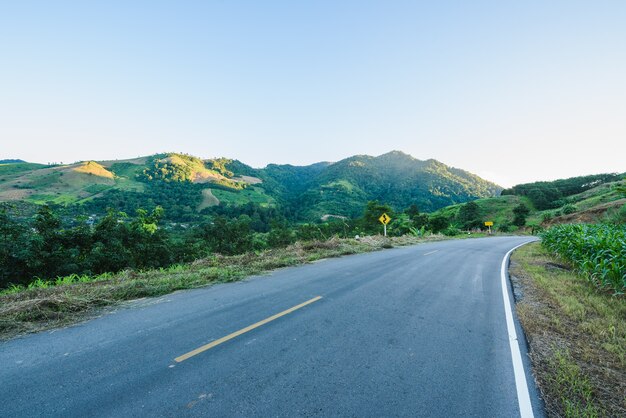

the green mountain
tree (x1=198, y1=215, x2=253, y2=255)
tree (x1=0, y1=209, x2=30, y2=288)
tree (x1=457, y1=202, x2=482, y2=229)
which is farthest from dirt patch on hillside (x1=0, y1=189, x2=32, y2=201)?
tree (x1=457, y1=202, x2=482, y2=229)

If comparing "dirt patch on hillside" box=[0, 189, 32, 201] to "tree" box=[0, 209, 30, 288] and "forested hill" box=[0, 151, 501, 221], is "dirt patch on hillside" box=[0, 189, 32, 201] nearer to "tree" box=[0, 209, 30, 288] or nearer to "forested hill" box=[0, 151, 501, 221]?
"forested hill" box=[0, 151, 501, 221]

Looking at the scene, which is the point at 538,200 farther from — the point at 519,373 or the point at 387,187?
the point at 519,373

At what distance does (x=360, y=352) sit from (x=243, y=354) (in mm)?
1714

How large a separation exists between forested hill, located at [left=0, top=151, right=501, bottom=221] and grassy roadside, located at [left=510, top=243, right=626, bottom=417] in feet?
326

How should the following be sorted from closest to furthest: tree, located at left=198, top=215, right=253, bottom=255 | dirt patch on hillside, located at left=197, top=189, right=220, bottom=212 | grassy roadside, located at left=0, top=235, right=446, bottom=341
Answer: grassy roadside, located at left=0, top=235, right=446, bottom=341, tree, located at left=198, top=215, right=253, bottom=255, dirt patch on hillside, located at left=197, top=189, right=220, bottom=212

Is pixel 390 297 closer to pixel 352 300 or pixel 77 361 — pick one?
pixel 352 300

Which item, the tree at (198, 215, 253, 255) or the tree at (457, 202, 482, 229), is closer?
the tree at (198, 215, 253, 255)

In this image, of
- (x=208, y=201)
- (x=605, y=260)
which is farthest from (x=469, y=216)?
(x=208, y=201)

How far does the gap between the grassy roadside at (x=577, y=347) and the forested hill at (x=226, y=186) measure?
9931cm

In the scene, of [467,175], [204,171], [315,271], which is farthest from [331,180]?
[315,271]

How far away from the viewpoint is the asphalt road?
253cm

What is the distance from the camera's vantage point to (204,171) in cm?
16675

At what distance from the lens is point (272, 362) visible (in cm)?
328

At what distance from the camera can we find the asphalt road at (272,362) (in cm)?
253
